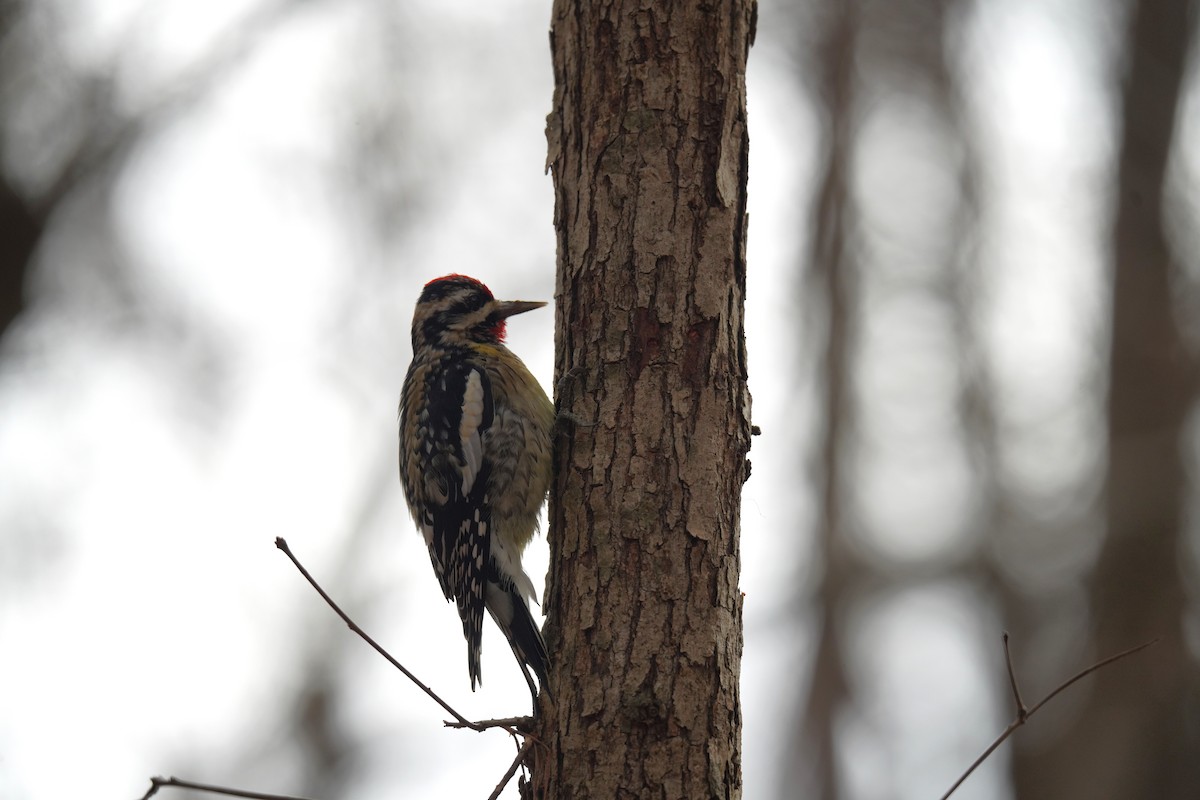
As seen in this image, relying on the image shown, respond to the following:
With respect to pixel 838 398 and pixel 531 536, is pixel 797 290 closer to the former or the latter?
pixel 838 398

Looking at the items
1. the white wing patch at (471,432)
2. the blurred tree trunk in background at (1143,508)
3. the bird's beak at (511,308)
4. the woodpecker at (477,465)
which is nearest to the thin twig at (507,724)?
the woodpecker at (477,465)

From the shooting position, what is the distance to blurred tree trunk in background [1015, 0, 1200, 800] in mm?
5898

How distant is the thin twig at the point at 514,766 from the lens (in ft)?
8.38

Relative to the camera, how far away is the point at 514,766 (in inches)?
103

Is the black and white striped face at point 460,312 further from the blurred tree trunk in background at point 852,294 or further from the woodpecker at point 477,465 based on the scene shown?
the blurred tree trunk in background at point 852,294

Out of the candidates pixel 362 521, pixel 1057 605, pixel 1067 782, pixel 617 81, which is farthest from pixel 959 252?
pixel 617 81

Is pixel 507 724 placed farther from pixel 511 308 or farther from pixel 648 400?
pixel 511 308

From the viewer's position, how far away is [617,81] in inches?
118

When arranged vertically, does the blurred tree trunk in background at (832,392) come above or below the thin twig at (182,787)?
above

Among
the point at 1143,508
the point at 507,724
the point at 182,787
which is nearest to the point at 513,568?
the point at 507,724

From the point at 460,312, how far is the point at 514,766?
2.28 m

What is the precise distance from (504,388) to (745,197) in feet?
4.47

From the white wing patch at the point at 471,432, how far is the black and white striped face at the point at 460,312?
42cm

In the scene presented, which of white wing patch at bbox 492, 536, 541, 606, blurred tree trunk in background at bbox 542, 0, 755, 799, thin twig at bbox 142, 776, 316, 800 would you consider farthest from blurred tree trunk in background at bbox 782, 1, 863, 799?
thin twig at bbox 142, 776, 316, 800
